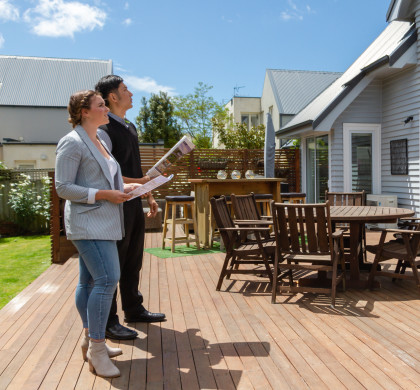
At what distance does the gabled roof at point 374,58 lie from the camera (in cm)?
801

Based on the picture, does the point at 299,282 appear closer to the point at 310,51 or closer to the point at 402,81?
the point at 402,81

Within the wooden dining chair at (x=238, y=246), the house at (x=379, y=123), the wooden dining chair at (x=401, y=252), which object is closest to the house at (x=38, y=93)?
the house at (x=379, y=123)

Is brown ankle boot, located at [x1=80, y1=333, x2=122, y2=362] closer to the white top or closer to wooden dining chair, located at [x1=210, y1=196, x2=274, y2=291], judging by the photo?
the white top

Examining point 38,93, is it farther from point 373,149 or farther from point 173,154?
point 173,154

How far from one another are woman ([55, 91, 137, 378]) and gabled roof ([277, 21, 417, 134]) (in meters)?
7.01

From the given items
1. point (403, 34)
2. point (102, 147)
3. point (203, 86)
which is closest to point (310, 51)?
point (203, 86)

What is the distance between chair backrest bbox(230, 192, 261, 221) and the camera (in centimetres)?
471

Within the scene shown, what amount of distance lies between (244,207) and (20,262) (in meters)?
4.15

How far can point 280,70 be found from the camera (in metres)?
21.6

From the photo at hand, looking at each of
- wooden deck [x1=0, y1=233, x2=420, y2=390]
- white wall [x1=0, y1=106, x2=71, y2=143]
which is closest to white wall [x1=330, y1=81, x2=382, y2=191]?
wooden deck [x1=0, y1=233, x2=420, y2=390]

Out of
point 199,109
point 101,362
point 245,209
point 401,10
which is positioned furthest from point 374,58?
point 199,109

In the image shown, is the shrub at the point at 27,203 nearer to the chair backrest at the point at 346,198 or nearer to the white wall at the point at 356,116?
the white wall at the point at 356,116

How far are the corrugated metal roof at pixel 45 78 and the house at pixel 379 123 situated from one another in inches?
643

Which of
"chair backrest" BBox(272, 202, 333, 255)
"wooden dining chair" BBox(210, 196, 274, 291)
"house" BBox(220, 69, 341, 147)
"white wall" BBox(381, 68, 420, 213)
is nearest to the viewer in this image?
"chair backrest" BBox(272, 202, 333, 255)
